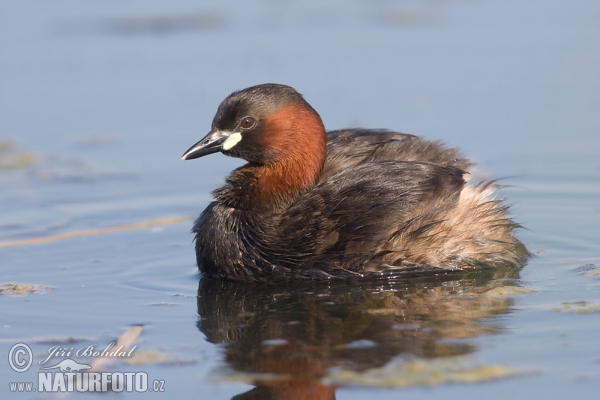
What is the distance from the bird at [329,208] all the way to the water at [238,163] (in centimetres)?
18

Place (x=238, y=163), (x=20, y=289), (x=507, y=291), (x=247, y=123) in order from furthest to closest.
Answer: (x=238, y=163) → (x=247, y=123) → (x=20, y=289) → (x=507, y=291)

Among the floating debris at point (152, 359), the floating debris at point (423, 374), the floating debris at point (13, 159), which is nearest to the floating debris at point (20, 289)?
the floating debris at point (152, 359)

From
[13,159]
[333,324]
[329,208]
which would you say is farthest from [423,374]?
[13,159]

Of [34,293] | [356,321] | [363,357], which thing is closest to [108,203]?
[34,293]

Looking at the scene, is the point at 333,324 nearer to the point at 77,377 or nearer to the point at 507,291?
the point at 507,291

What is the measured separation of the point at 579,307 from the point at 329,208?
1754 millimetres

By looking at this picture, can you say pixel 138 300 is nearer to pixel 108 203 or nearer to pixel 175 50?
pixel 108 203

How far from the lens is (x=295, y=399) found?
475 centimetres

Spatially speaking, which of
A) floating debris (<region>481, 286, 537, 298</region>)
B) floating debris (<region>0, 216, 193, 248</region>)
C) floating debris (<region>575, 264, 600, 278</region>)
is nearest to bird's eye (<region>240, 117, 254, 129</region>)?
floating debris (<region>0, 216, 193, 248</region>)

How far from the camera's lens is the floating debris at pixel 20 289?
259 inches

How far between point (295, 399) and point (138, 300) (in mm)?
1970

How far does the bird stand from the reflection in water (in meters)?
0.14

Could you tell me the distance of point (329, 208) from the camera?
21.6 ft

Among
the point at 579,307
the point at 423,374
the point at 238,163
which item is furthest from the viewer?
the point at 238,163
